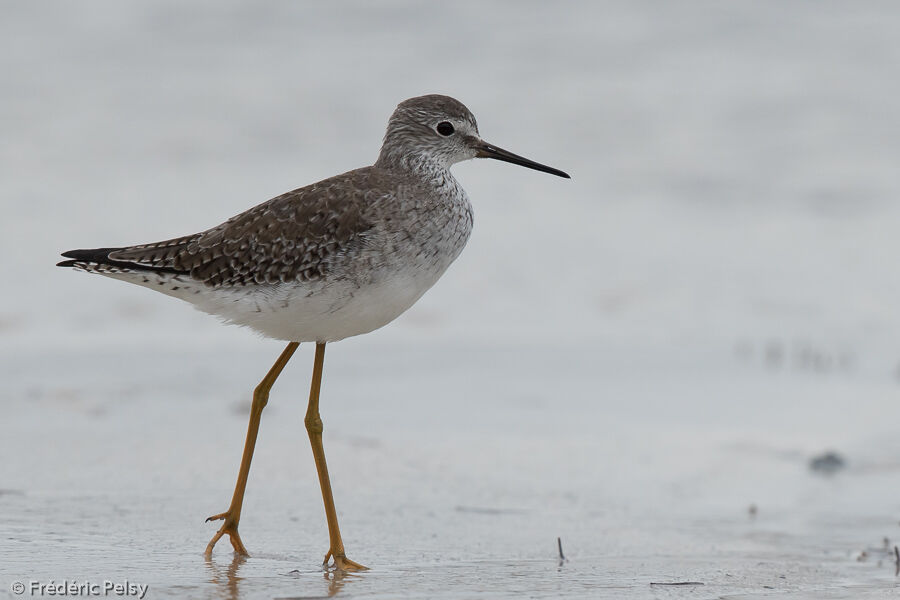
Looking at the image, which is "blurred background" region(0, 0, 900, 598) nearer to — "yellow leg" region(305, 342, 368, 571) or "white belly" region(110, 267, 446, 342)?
"yellow leg" region(305, 342, 368, 571)

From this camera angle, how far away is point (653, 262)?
554 inches

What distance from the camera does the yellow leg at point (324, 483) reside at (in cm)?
596

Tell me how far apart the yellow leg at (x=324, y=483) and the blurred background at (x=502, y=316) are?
0.17m

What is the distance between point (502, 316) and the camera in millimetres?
12719

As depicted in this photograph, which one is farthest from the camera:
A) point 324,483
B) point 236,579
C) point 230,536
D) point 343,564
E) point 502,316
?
point 502,316

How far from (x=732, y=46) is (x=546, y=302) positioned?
10002 millimetres

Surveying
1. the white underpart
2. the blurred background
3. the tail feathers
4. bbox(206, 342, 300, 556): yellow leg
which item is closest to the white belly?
the white underpart

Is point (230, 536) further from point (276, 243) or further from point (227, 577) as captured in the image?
point (276, 243)

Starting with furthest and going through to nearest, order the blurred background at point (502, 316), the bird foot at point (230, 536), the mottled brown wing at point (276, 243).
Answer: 1. the blurred background at point (502, 316)
2. the mottled brown wing at point (276, 243)
3. the bird foot at point (230, 536)

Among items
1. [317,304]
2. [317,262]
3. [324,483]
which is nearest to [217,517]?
[324,483]

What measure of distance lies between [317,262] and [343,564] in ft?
4.87

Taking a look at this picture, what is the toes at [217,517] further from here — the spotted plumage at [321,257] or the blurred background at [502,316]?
the spotted plumage at [321,257]

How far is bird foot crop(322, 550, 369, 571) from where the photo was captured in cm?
590

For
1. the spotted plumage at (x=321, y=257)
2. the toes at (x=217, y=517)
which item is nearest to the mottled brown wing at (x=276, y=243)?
the spotted plumage at (x=321, y=257)
